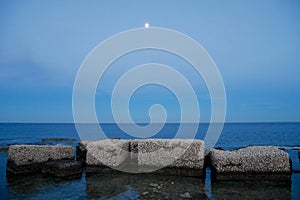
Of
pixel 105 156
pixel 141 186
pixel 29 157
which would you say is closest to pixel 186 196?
pixel 141 186

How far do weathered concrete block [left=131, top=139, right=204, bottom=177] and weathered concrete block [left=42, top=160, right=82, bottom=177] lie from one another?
9.61ft

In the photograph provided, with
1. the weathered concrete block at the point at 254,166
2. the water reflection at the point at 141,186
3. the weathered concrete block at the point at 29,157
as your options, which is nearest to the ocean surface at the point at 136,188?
the water reflection at the point at 141,186

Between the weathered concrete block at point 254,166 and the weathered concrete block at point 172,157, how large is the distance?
0.89 meters

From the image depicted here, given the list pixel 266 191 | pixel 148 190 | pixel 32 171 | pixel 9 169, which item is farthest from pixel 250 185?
pixel 9 169

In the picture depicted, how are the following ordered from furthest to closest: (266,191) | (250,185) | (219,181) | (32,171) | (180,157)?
1. (32,171)
2. (180,157)
3. (219,181)
4. (250,185)
5. (266,191)

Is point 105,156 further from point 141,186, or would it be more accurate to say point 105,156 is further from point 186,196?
point 186,196

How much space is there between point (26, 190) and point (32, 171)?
2558 mm

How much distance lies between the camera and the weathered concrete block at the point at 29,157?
10.3 meters

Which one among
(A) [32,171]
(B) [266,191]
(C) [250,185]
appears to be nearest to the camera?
(B) [266,191]

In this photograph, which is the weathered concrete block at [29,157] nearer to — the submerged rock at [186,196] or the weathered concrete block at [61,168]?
the weathered concrete block at [61,168]

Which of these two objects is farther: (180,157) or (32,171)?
(32,171)

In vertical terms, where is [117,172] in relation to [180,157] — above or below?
below

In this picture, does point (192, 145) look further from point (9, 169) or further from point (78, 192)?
point (9, 169)

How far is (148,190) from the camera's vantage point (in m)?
8.16
